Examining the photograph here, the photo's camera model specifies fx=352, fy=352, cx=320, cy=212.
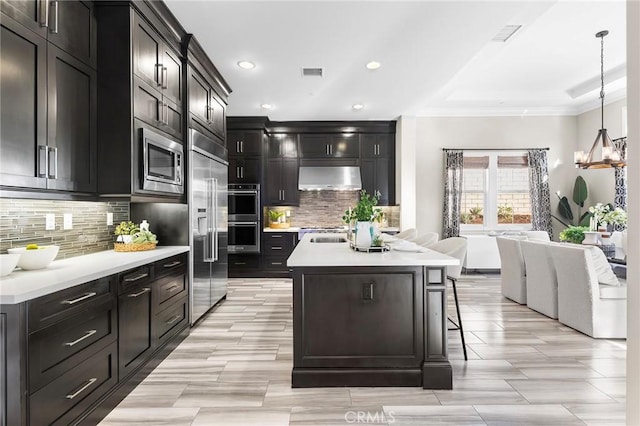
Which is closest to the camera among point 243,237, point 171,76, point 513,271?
point 171,76

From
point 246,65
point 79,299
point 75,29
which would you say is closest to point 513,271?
point 246,65

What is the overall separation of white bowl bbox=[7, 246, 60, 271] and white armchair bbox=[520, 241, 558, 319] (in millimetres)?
4405

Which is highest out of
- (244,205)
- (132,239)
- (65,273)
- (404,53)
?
(404,53)

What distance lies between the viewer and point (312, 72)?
427 cm

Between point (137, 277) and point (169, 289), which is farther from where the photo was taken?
point (169, 289)

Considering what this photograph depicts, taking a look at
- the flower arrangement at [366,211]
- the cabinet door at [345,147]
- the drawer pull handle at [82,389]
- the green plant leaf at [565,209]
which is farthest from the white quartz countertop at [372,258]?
the green plant leaf at [565,209]

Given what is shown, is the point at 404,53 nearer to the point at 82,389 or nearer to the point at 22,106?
the point at 22,106

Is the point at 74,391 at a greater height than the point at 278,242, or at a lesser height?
lesser

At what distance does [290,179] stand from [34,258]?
16.3 feet

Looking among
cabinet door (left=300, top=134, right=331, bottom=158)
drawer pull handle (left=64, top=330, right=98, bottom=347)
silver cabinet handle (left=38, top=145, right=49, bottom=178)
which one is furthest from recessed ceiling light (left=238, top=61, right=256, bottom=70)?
drawer pull handle (left=64, top=330, right=98, bottom=347)

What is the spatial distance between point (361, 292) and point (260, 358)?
113cm

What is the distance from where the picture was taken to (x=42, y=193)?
2037 millimetres

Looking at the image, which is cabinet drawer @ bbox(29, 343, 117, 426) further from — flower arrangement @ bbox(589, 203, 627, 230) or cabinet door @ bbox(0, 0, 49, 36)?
flower arrangement @ bbox(589, 203, 627, 230)

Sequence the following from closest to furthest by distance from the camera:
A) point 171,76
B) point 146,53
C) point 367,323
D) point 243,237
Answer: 1. point 367,323
2. point 146,53
3. point 171,76
4. point 243,237
